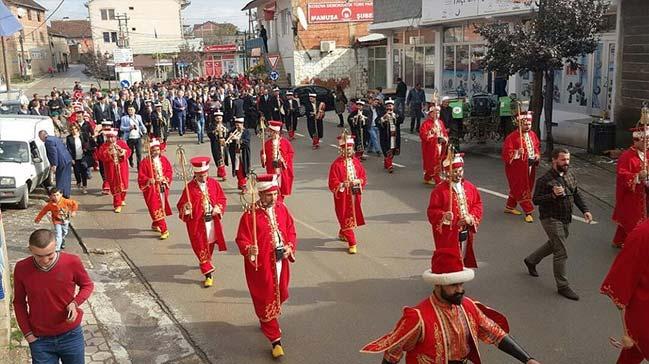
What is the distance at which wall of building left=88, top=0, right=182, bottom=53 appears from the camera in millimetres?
75062

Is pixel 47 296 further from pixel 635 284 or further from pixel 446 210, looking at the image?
pixel 635 284

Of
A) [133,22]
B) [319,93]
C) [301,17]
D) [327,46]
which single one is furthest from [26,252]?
[133,22]

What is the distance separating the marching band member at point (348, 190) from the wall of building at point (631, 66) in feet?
32.2

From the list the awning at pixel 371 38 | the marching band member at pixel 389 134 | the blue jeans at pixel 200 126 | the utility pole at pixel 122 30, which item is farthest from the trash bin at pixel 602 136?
the utility pole at pixel 122 30

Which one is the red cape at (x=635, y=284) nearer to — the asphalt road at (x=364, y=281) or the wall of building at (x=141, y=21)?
the asphalt road at (x=364, y=281)

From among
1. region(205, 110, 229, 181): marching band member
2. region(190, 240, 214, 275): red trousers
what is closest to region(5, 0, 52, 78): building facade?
region(205, 110, 229, 181): marching band member

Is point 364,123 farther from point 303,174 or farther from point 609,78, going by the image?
point 609,78

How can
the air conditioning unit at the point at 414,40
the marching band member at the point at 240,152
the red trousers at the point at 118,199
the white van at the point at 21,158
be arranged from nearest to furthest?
the white van at the point at 21,158
the red trousers at the point at 118,199
the marching band member at the point at 240,152
the air conditioning unit at the point at 414,40

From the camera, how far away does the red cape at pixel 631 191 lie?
8.66 metres

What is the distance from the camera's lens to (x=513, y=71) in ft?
53.5

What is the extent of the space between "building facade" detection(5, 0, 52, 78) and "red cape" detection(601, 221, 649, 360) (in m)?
64.6

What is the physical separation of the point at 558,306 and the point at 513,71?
1007 cm

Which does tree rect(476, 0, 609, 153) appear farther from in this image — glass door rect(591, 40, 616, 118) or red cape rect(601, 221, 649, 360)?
red cape rect(601, 221, 649, 360)

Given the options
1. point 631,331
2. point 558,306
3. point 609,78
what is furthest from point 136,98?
point 631,331
